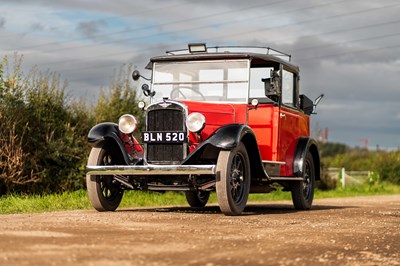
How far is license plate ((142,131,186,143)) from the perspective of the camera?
11641 mm

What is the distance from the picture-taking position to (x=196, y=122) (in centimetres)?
1149

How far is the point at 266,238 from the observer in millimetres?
7867

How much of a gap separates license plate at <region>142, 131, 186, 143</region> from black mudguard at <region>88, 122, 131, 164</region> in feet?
1.38

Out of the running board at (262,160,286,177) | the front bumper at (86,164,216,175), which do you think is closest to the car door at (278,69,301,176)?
the running board at (262,160,286,177)

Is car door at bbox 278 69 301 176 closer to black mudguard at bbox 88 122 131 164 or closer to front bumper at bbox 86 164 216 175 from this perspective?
front bumper at bbox 86 164 216 175

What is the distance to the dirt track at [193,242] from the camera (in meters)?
5.98

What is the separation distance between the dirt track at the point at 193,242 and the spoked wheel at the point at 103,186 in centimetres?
188

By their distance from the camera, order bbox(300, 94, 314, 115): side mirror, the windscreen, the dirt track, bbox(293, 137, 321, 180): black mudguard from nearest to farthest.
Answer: the dirt track → the windscreen → bbox(293, 137, 321, 180): black mudguard → bbox(300, 94, 314, 115): side mirror

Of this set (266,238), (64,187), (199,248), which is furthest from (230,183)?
(64,187)

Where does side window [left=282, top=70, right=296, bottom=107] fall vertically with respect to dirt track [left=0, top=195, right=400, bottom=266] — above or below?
above

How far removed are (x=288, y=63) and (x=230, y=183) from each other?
3.74 m

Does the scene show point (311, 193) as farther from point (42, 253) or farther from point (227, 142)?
point (42, 253)

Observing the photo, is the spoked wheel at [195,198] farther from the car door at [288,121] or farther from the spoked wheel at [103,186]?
the spoked wheel at [103,186]

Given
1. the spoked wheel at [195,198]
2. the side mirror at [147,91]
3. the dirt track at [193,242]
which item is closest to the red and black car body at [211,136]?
the side mirror at [147,91]
